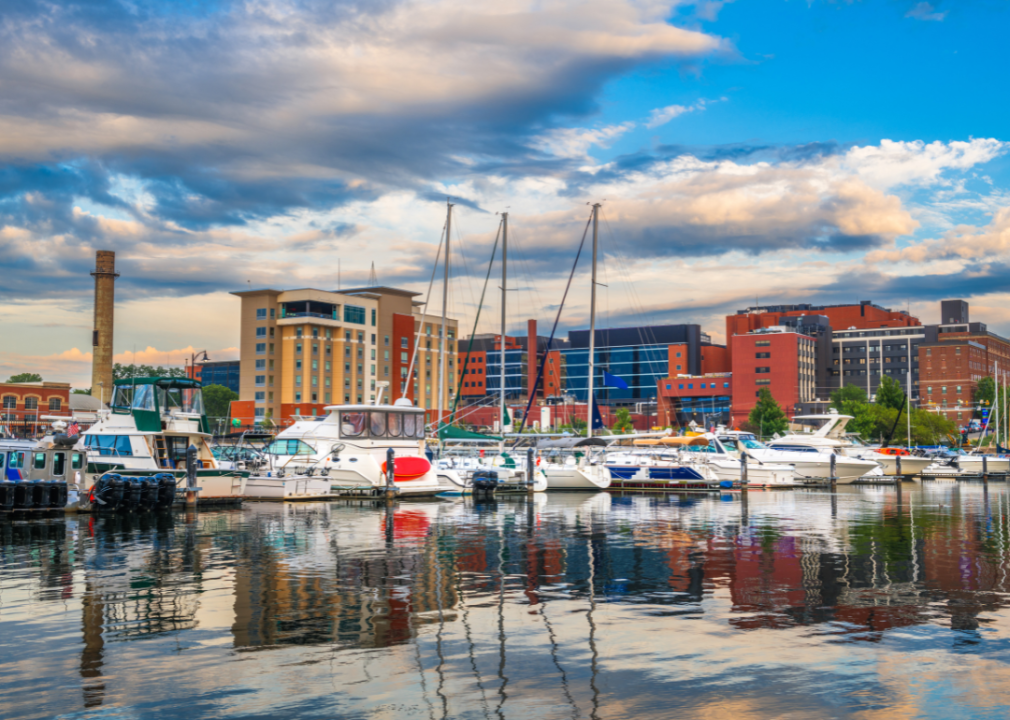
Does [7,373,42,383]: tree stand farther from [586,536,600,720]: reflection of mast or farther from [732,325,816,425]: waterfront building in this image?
[586,536,600,720]: reflection of mast

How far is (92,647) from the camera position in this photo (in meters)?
12.9

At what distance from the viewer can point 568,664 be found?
1205 cm

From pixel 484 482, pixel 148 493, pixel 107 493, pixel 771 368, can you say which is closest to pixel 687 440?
pixel 484 482

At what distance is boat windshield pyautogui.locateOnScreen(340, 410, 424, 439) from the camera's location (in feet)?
148

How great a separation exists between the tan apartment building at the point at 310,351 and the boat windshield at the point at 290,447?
92399mm

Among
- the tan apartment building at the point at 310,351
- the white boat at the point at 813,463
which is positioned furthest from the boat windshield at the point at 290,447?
the tan apartment building at the point at 310,351

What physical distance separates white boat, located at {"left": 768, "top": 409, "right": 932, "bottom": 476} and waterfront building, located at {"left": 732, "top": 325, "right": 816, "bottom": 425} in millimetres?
97869

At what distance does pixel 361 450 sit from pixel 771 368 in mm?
145184

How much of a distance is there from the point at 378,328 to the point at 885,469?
9711 cm

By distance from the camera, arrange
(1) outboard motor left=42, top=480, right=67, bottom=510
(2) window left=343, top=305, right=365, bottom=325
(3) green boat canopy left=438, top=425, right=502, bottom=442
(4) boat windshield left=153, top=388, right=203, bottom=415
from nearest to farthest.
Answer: (1) outboard motor left=42, top=480, right=67, bottom=510 < (4) boat windshield left=153, top=388, right=203, bottom=415 < (3) green boat canopy left=438, top=425, right=502, bottom=442 < (2) window left=343, top=305, right=365, bottom=325

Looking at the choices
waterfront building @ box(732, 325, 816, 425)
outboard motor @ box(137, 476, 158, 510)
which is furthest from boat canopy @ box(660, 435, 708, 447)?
waterfront building @ box(732, 325, 816, 425)

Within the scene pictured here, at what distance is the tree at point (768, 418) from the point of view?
131m

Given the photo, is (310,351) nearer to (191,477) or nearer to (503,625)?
(191,477)

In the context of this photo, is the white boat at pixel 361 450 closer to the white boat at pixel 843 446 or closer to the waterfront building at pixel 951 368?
the white boat at pixel 843 446
